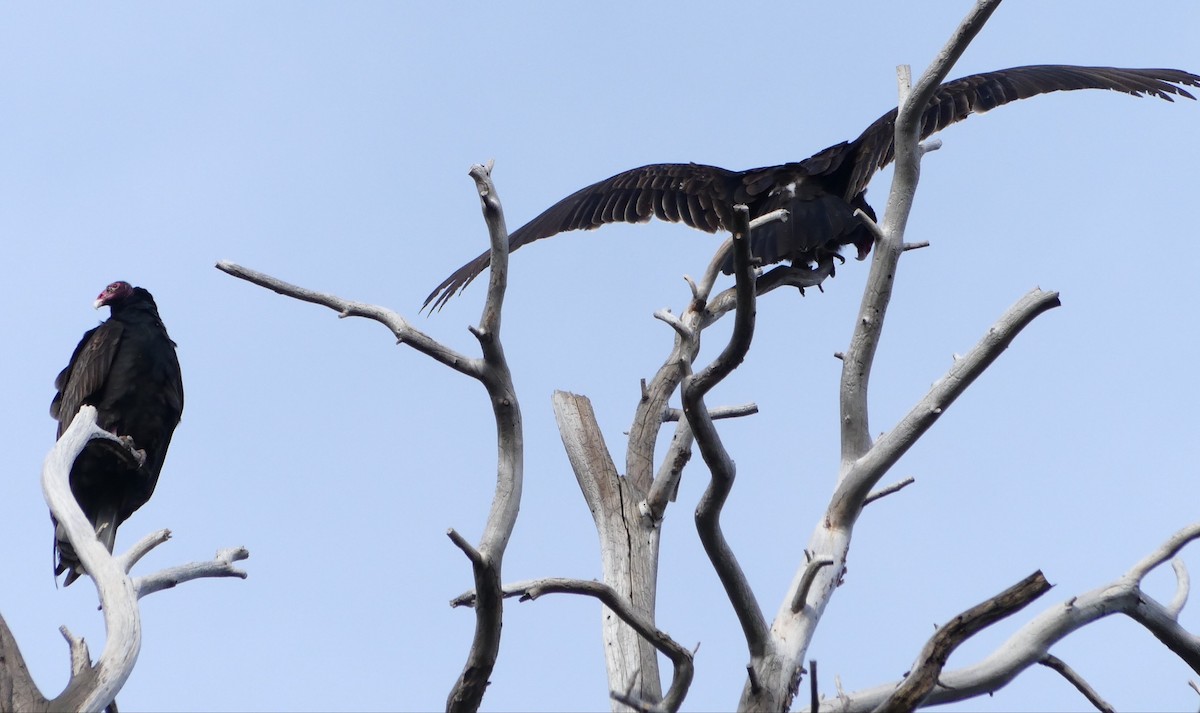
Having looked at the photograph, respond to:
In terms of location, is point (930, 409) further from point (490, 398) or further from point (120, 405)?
point (120, 405)

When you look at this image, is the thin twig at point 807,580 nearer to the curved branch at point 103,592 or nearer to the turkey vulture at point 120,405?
the curved branch at point 103,592

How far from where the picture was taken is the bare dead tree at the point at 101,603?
3.27 meters

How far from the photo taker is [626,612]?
336 centimetres

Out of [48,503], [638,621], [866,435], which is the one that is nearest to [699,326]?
[866,435]

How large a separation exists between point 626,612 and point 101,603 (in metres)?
1.38

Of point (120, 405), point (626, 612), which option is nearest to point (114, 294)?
point (120, 405)

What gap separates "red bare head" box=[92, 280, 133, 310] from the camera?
6059mm

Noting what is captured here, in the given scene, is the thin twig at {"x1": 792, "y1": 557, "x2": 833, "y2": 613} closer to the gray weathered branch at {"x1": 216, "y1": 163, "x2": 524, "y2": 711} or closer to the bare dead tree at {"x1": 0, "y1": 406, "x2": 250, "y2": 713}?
the gray weathered branch at {"x1": 216, "y1": 163, "x2": 524, "y2": 711}

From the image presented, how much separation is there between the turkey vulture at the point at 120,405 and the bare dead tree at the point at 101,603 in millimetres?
1338

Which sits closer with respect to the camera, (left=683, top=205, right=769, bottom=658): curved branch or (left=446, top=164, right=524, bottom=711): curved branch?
(left=683, top=205, right=769, bottom=658): curved branch

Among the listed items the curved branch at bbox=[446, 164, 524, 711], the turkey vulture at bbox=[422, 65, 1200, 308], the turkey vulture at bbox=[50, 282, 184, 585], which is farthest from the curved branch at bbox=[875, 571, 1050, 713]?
the turkey vulture at bbox=[50, 282, 184, 585]

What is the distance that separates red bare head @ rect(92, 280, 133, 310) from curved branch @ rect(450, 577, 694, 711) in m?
3.27

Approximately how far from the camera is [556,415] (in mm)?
4734

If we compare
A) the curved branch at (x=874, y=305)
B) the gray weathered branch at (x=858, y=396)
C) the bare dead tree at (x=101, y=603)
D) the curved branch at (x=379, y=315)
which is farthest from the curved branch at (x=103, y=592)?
the curved branch at (x=874, y=305)
